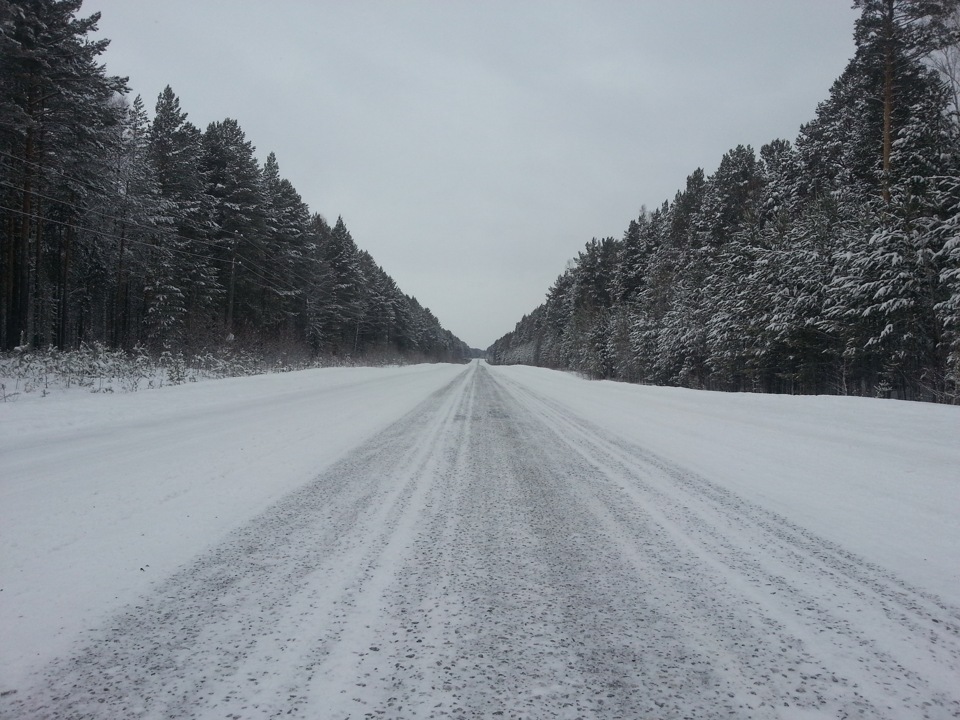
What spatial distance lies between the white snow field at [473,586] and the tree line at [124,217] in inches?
653

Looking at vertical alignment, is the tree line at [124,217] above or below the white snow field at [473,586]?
above

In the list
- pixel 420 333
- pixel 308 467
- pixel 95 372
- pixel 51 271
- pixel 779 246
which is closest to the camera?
pixel 308 467

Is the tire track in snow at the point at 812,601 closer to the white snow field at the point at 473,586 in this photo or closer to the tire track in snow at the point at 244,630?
the white snow field at the point at 473,586

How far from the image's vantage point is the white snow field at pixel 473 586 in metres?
1.62

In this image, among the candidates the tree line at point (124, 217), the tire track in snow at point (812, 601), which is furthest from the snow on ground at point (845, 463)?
the tree line at point (124, 217)

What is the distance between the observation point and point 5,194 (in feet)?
58.3

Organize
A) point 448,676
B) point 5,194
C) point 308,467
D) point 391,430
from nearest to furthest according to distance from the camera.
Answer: point 448,676 < point 308,467 < point 391,430 < point 5,194

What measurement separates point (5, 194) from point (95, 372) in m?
11.2

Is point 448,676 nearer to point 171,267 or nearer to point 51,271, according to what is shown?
point 171,267

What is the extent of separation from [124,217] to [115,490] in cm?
2525

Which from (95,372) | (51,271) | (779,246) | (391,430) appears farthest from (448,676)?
(51,271)

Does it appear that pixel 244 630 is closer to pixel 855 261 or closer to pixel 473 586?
pixel 473 586

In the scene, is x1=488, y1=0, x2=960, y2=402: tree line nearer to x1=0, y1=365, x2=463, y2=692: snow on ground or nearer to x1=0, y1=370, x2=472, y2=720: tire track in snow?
x1=0, y1=370, x2=472, y2=720: tire track in snow

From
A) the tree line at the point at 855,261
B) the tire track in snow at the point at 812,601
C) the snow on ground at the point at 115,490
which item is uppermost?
the tree line at the point at 855,261
